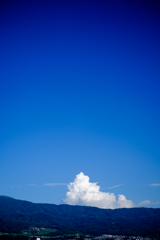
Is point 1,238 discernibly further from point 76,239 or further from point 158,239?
point 158,239

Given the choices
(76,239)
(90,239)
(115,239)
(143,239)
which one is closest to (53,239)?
(76,239)

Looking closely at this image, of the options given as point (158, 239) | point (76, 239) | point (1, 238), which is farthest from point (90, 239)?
point (1, 238)

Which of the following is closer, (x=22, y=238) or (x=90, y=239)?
(x=22, y=238)

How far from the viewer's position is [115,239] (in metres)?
177

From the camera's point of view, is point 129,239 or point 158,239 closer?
point 158,239

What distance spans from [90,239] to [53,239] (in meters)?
29.7

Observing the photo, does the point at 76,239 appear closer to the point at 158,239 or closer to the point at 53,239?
the point at 53,239

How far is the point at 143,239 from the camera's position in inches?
6718

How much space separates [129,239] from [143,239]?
1093 cm

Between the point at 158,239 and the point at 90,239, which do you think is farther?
the point at 90,239

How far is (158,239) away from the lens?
161750 millimetres

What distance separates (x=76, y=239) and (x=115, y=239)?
3102 centimetres

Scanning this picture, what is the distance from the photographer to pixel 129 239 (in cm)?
17488

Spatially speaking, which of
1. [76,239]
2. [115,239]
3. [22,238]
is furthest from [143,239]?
[22,238]
